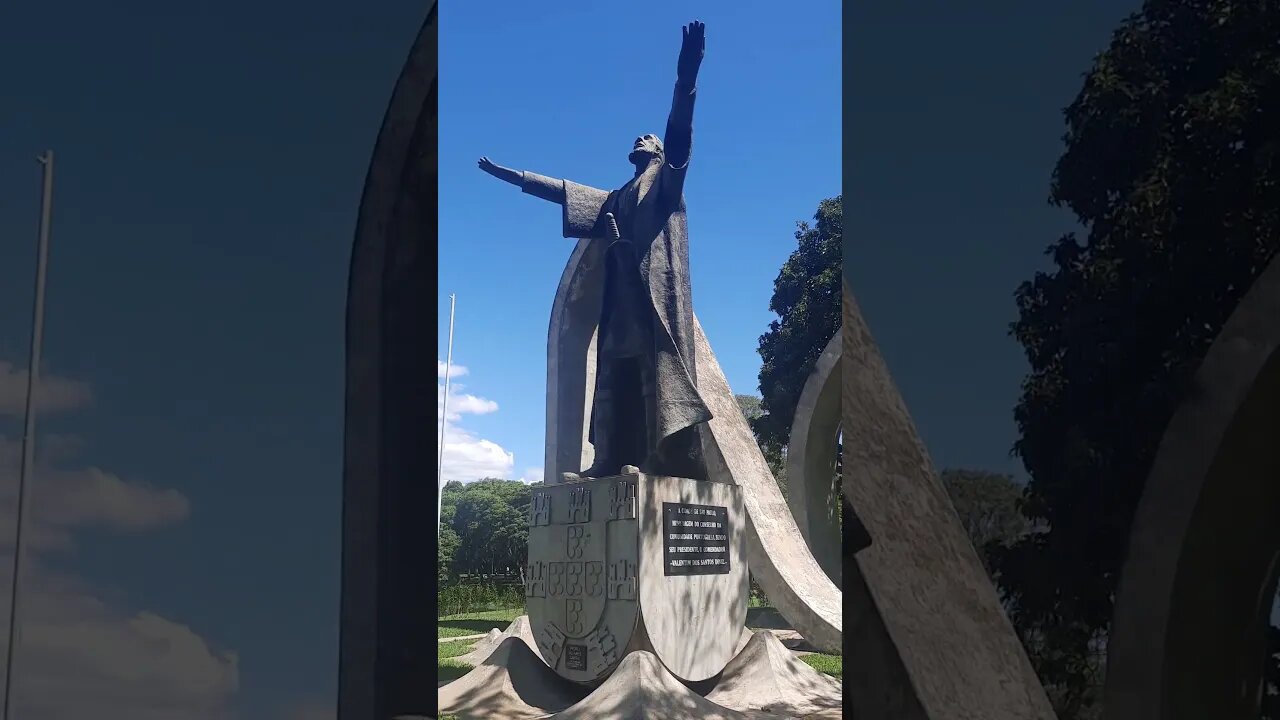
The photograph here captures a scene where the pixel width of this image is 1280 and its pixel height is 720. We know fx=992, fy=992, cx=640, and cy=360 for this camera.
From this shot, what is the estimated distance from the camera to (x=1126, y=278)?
8.51 feet

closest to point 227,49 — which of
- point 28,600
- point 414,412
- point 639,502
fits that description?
point 414,412

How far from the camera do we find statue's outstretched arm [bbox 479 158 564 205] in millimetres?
5992

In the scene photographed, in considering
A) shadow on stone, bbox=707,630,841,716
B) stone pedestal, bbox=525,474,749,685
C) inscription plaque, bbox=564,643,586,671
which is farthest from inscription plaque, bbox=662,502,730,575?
inscription plaque, bbox=564,643,586,671

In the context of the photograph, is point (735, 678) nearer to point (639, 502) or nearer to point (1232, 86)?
point (639, 502)

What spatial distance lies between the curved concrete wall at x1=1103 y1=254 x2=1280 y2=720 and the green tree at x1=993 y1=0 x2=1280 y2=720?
76 mm

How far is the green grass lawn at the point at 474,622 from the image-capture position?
8648mm

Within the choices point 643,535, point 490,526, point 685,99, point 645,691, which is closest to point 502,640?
point 645,691

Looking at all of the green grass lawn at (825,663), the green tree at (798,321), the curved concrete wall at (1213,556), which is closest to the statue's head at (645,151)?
the green grass lawn at (825,663)

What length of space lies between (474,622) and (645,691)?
4.91 m

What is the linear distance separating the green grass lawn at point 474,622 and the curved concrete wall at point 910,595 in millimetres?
5757

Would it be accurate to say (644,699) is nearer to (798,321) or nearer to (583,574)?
(583,574)

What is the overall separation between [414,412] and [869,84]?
209 centimetres

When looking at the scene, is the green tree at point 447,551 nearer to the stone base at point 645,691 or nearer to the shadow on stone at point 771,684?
the stone base at point 645,691

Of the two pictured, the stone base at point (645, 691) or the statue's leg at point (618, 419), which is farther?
the statue's leg at point (618, 419)
